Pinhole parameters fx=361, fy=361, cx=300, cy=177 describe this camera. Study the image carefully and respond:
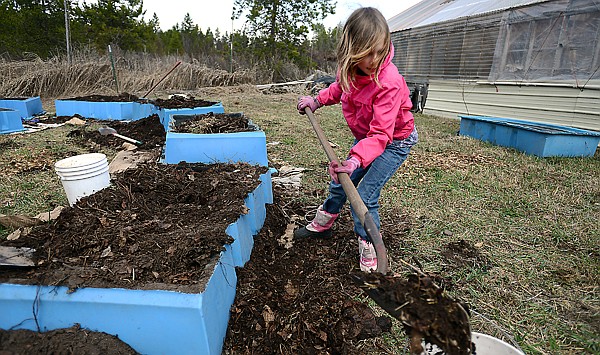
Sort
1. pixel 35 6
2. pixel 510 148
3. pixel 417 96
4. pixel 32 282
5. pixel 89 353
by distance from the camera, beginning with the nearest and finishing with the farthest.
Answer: pixel 89 353 < pixel 32 282 < pixel 510 148 < pixel 417 96 < pixel 35 6

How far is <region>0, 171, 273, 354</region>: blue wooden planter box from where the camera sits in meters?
1.48

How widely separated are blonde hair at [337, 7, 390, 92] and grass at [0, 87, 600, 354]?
1249mm

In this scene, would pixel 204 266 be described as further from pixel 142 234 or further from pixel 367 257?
pixel 367 257

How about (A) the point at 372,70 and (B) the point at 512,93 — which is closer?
(A) the point at 372,70

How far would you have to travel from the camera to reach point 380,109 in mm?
2148

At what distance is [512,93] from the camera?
822 centimetres

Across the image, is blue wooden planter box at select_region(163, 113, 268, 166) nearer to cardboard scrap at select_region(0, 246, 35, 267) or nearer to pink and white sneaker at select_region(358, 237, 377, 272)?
pink and white sneaker at select_region(358, 237, 377, 272)

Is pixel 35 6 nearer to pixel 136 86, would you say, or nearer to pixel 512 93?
pixel 136 86

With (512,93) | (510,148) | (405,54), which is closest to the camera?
(510,148)

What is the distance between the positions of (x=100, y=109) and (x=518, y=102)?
957 cm

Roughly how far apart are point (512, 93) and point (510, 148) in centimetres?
310

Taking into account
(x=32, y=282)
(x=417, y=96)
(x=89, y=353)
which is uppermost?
(x=417, y=96)

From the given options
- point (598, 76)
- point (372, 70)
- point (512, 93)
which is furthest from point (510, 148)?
point (372, 70)

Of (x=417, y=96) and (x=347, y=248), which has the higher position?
(x=417, y=96)
